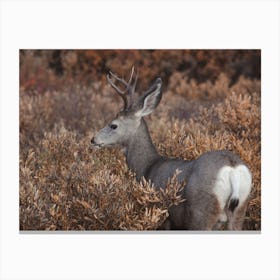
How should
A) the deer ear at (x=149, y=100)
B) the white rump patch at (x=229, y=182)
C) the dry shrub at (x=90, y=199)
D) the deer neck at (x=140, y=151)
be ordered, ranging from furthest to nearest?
the deer neck at (x=140, y=151) < the deer ear at (x=149, y=100) < the dry shrub at (x=90, y=199) < the white rump patch at (x=229, y=182)

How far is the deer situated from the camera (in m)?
6.17

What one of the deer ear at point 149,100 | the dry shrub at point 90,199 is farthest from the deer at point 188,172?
the dry shrub at point 90,199

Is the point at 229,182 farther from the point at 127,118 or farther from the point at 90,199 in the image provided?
the point at 127,118

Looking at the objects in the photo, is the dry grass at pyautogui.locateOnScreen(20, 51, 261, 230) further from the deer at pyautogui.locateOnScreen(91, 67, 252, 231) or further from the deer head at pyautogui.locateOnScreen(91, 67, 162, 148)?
the deer head at pyautogui.locateOnScreen(91, 67, 162, 148)

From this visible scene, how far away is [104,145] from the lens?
23.8 feet

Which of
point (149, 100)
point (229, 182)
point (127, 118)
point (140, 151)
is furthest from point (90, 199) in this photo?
point (229, 182)

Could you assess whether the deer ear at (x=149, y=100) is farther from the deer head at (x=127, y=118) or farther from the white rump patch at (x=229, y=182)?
the white rump patch at (x=229, y=182)

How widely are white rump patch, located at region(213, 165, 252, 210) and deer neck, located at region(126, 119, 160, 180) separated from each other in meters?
1.11

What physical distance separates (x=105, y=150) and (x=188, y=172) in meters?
1.40

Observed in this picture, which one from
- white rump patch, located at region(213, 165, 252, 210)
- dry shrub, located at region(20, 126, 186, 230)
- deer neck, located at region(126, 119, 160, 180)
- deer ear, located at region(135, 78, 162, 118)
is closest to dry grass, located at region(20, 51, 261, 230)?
dry shrub, located at region(20, 126, 186, 230)

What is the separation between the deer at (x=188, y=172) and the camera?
20.2 feet

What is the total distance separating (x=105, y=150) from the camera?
25.2 ft
